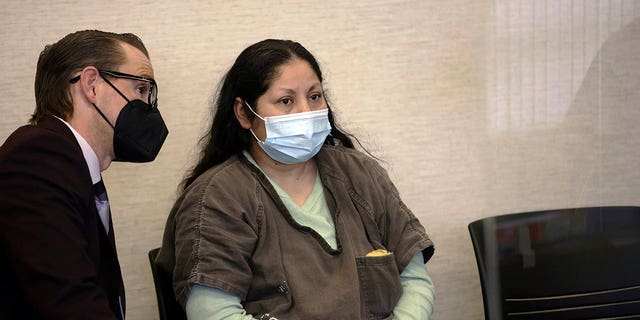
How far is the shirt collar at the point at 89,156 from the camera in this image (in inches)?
65.9

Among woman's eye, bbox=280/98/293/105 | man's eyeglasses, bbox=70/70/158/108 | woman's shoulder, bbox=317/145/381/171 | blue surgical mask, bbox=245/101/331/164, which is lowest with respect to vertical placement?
woman's shoulder, bbox=317/145/381/171

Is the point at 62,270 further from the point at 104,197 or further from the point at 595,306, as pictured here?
the point at 595,306

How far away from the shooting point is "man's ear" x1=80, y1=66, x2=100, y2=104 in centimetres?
169

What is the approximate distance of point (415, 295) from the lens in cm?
199

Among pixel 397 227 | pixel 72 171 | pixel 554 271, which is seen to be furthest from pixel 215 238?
pixel 554 271

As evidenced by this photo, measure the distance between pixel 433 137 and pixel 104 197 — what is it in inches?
56.3

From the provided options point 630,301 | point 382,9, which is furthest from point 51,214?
point 630,301

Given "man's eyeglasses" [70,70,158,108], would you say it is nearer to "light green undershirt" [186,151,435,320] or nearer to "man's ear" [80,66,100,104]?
"man's ear" [80,66,100,104]

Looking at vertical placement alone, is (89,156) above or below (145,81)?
below

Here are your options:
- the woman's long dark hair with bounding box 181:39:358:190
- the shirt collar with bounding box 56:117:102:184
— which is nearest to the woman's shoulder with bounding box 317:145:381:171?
the woman's long dark hair with bounding box 181:39:358:190

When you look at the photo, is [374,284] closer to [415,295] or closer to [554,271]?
[415,295]

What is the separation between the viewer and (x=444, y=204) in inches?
112

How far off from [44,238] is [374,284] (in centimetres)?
88

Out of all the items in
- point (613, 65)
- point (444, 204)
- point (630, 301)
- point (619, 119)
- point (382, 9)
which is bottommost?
point (630, 301)
